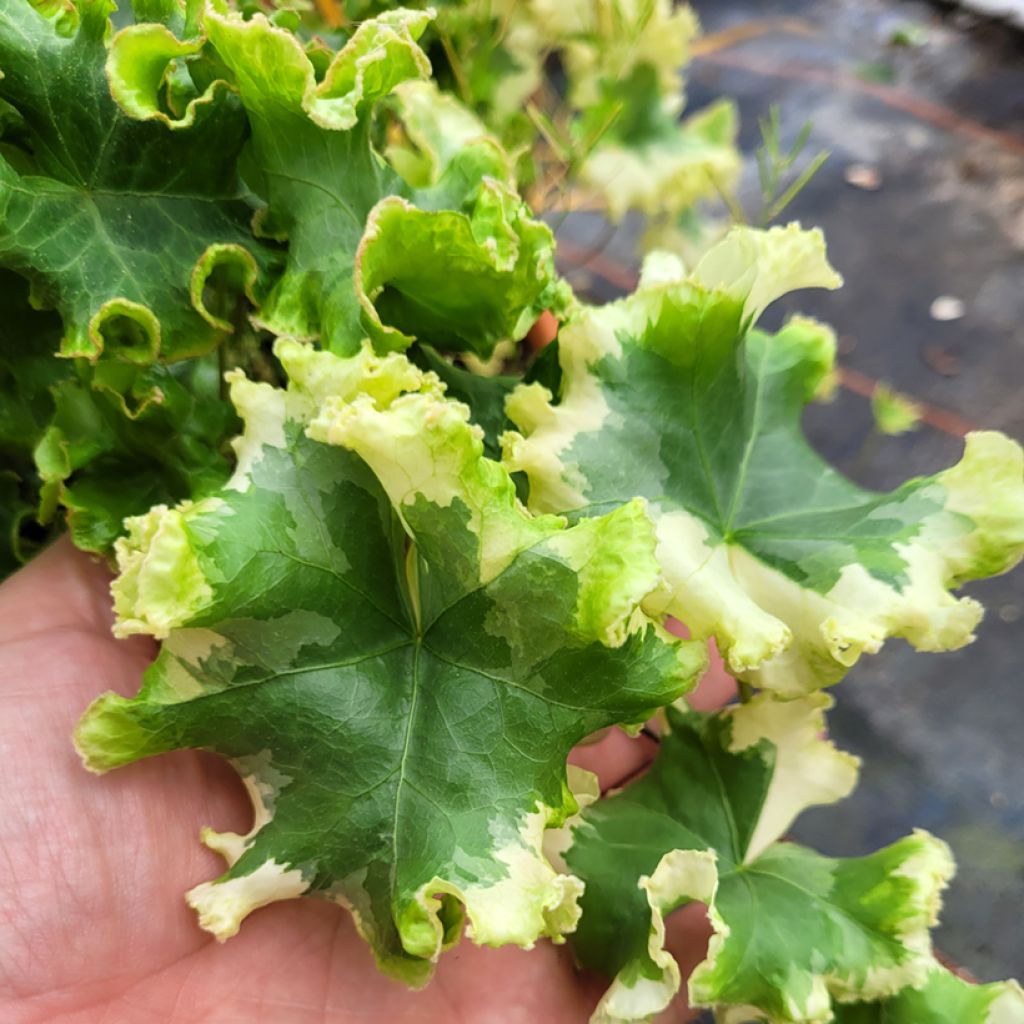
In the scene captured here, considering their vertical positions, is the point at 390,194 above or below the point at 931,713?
above

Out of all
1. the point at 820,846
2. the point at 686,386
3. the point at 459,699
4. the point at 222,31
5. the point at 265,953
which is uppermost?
the point at 222,31

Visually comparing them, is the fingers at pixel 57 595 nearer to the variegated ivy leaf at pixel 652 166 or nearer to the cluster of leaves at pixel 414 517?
the cluster of leaves at pixel 414 517

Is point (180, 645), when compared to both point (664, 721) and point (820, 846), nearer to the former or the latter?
point (664, 721)

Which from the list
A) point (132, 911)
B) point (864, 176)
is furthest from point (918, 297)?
point (132, 911)

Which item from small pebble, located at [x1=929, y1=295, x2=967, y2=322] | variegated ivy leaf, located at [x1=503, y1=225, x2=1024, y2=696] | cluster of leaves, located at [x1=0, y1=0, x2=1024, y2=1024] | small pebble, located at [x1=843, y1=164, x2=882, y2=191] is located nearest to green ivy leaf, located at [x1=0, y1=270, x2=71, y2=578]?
cluster of leaves, located at [x1=0, y1=0, x2=1024, y2=1024]

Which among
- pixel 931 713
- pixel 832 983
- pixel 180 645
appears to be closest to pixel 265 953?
pixel 180 645

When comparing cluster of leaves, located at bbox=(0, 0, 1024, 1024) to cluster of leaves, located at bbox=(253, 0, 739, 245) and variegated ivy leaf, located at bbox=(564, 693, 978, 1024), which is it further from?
cluster of leaves, located at bbox=(253, 0, 739, 245)
